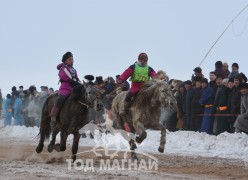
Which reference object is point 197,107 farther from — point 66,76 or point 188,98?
point 66,76

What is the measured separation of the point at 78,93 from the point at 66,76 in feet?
2.00

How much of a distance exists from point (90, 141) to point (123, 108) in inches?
331

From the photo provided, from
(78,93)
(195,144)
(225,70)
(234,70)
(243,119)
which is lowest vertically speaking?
(195,144)

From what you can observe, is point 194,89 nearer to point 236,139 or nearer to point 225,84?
point 225,84

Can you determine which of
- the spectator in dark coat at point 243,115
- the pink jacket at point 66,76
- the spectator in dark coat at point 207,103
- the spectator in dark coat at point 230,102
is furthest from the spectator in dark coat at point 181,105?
the pink jacket at point 66,76

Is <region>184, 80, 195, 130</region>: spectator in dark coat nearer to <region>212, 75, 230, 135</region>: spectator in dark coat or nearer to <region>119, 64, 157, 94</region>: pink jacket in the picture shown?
<region>212, 75, 230, 135</region>: spectator in dark coat

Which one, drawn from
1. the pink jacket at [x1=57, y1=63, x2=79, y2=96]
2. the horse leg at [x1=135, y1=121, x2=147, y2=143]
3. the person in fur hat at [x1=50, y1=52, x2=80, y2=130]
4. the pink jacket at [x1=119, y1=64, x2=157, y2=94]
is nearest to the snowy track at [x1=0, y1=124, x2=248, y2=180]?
the horse leg at [x1=135, y1=121, x2=147, y2=143]

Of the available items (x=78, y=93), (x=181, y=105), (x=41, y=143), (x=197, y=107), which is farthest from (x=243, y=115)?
(x=41, y=143)

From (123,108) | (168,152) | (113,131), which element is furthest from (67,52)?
(113,131)

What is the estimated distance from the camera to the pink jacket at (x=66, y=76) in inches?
631

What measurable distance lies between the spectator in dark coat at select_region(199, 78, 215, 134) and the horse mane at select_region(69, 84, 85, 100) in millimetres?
6925

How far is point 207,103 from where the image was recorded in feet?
71.5

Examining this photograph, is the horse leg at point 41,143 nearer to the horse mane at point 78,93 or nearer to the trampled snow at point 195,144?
the horse mane at point 78,93

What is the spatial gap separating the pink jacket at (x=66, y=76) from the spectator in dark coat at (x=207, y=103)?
6.77 meters
